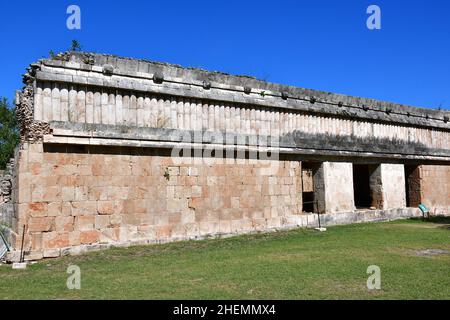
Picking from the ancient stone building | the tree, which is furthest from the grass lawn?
the tree

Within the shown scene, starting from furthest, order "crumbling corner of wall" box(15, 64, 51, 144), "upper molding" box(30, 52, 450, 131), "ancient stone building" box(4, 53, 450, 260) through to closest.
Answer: "upper molding" box(30, 52, 450, 131), "ancient stone building" box(4, 53, 450, 260), "crumbling corner of wall" box(15, 64, 51, 144)

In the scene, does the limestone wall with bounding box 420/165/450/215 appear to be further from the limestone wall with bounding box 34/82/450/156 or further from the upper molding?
the upper molding

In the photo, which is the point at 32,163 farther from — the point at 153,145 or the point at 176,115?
the point at 176,115

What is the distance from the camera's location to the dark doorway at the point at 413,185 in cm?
1734

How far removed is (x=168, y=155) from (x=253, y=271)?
4357mm

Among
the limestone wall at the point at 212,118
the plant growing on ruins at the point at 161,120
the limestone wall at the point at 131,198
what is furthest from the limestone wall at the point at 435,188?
the plant growing on ruins at the point at 161,120

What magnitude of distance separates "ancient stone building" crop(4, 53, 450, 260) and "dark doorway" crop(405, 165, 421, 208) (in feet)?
8.96

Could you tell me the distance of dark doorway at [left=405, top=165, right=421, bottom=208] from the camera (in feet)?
56.9

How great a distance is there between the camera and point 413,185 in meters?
17.6

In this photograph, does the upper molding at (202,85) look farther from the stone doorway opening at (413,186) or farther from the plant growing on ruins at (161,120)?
the stone doorway opening at (413,186)

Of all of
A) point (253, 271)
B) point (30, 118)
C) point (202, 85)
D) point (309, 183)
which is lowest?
point (253, 271)

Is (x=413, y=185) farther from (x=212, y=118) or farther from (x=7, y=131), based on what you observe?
(x=7, y=131)

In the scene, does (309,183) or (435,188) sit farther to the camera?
(435,188)

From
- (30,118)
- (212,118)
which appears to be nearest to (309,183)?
(212,118)
